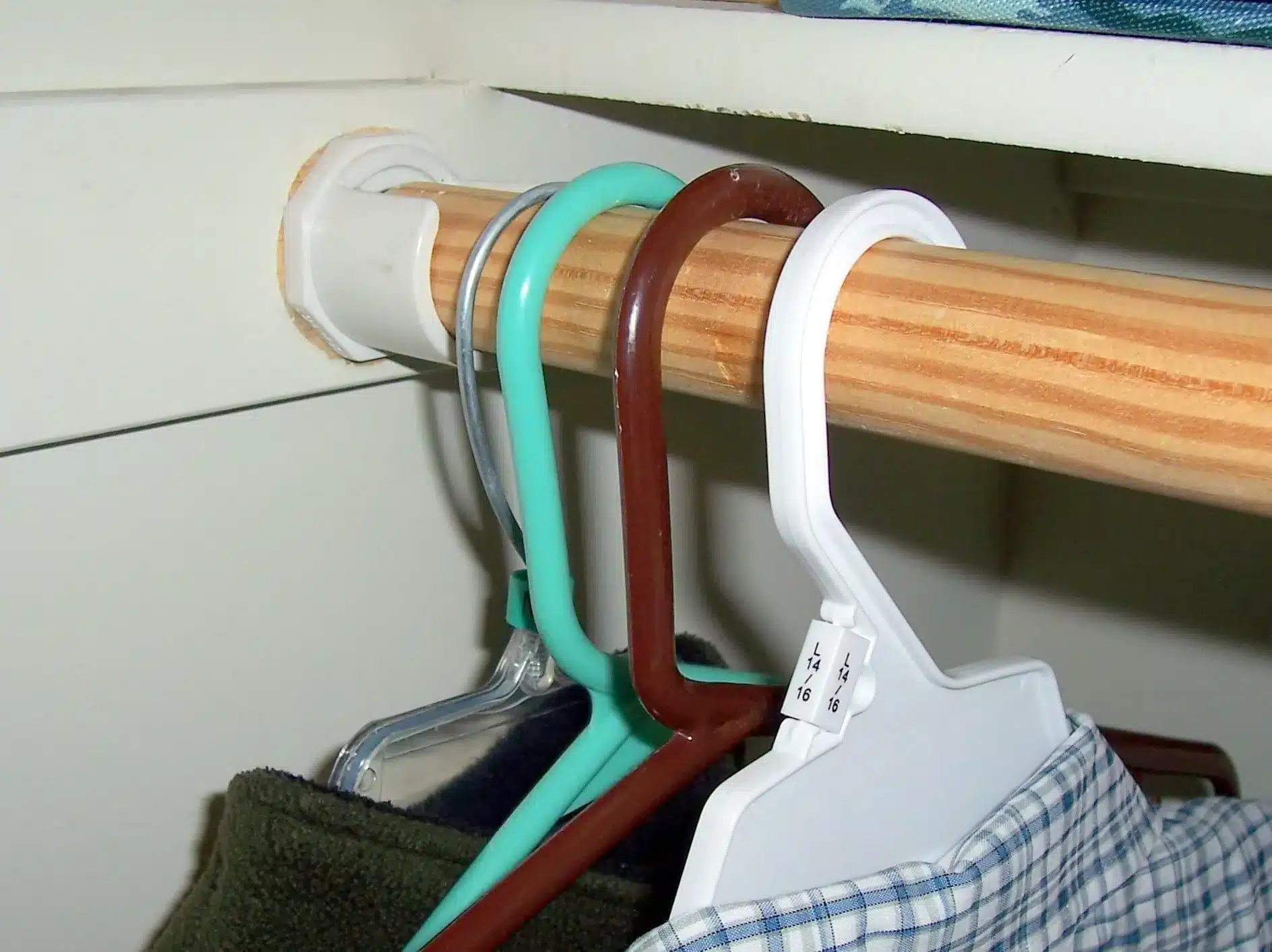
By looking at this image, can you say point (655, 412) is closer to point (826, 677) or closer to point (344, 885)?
point (826, 677)

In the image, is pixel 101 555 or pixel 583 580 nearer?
pixel 101 555

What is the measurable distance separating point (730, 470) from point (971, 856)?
0.35m

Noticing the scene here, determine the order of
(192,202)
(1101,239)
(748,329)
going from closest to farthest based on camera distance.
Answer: (748,329), (192,202), (1101,239)

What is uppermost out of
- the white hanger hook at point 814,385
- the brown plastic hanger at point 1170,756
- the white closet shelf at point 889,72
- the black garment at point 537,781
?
the white closet shelf at point 889,72

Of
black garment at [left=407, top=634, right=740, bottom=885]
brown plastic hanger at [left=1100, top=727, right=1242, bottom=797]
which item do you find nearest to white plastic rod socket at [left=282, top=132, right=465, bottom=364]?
black garment at [left=407, top=634, right=740, bottom=885]

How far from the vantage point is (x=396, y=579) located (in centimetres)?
52

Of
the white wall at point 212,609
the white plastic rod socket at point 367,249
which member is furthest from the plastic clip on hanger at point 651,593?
the white wall at point 212,609

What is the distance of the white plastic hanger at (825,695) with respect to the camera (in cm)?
26

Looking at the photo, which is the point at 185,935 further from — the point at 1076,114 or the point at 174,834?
the point at 1076,114

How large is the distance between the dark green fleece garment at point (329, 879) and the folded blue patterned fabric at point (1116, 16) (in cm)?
25

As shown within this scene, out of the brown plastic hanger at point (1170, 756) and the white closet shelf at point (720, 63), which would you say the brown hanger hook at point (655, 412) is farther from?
the brown plastic hanger at point (1170, 756)

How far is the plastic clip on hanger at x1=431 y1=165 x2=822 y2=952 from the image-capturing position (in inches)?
10.6

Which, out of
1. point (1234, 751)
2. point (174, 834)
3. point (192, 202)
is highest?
point (192, 202)

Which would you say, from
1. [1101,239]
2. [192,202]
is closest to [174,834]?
[192,202]
